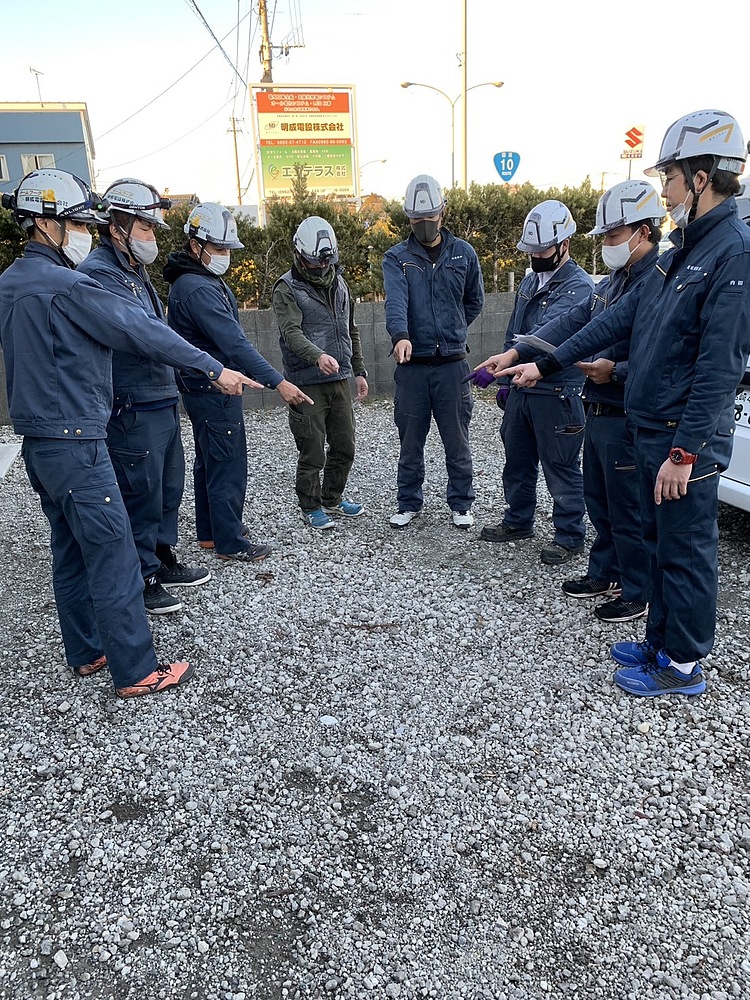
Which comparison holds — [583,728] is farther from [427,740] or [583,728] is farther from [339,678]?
[339,678]

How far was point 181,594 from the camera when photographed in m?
4.14

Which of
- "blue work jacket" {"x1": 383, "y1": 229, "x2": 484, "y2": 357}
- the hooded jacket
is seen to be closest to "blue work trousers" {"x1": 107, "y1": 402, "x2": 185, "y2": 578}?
the hooded jacket

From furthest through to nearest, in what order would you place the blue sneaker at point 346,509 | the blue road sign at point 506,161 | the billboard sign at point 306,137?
the billboard sign at point 306,137, the blue road sign at point 506,161, the blue sneaker at point 346,509

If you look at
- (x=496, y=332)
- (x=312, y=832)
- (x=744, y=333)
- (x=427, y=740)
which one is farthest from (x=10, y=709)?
(x=496, y=332)

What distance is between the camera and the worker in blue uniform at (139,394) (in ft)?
11.2

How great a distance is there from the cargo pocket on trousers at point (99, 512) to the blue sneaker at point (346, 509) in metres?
2.55

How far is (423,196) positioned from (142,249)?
73.6 inches

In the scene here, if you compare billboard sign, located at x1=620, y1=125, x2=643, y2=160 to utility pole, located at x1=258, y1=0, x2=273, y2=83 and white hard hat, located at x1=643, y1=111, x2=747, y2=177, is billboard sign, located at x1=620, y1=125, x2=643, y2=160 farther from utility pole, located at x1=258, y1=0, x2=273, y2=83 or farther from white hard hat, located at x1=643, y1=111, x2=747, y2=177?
utility pole, located at x1=258, y1=0, x2=273, y2=83

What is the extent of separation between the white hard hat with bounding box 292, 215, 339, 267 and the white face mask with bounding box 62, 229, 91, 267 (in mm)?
1947

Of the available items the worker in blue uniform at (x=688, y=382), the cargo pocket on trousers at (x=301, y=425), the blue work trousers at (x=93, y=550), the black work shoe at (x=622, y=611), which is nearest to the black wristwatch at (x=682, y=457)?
the worker in blue uniform at (x=688, y=382)

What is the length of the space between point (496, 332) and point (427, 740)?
7412 mm

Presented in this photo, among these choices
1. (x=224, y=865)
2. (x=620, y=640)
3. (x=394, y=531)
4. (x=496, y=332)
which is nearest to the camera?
(x=224, y=865)

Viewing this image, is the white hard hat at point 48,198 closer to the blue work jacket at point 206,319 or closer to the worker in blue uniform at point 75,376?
the worker in blue uniform at point 75,376

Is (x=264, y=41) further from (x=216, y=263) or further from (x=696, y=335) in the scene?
(x=696, y=335)
